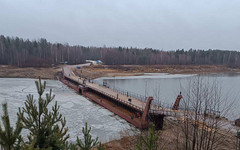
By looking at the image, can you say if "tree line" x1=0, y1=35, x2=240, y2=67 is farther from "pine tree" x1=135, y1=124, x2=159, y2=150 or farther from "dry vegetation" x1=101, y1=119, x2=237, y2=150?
"pine tree" x1=135, y1=124, x2=159, y2=150

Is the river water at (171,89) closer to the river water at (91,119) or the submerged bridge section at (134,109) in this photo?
the submerged bridge section at (134,109)

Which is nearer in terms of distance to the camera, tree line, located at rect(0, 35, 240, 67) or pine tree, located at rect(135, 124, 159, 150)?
pine tree, located at rect(135, 124, 159, 150)

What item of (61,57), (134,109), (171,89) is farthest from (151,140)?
(61,57)

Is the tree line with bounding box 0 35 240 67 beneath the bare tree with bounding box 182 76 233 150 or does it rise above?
above

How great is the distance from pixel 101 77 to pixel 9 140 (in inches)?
2583

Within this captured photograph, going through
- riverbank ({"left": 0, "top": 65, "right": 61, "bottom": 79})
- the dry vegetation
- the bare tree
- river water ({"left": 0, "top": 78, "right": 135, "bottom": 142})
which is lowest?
river water ({"left": 0, "top": 78, "right": 135, "bottom": 142})

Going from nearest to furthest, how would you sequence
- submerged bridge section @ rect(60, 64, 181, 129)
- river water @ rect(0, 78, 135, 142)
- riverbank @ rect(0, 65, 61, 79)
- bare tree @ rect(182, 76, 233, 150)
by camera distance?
bare tree @ rect(182, 76, 233, 150), river water @ rect(0, 78, 135, 142), submerged bridge section @ rect(60, 64, 181, 129), riverbank @ rect(0, 65, 61, 79)

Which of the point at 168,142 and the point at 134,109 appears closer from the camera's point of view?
the point at 168,142

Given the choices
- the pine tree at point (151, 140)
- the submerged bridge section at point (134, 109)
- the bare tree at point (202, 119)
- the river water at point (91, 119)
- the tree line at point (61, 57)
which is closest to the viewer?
the pine tree at point (151, 140)

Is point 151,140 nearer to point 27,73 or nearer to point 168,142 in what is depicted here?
point 168,142

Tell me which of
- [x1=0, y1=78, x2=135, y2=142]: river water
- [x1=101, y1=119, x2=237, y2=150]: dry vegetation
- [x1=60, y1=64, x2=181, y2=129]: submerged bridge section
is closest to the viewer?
[x1=101, y1=119, x2=237, y2=150]: dry vegetation

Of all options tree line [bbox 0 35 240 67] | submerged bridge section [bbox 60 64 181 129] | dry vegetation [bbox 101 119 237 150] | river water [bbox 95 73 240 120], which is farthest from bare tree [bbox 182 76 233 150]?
tree line [bbox 0 35 240 67]

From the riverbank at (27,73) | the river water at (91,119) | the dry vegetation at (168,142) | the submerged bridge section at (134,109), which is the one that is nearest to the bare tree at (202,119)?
the dry vegetation at (168,142)

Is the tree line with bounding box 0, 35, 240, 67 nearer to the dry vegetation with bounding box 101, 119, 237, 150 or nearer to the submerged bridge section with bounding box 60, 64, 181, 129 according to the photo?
the submerged bridge section with bounding box 60, 64, 181, 129
